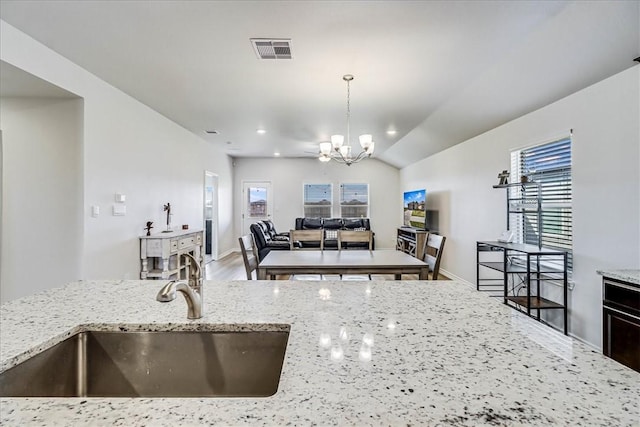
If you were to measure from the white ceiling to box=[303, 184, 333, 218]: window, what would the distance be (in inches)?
182

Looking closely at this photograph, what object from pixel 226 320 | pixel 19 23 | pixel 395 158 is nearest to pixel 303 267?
pixel 226 320

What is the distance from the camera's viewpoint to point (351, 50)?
9.09 feet

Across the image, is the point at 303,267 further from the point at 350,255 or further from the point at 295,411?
the point at 295,411

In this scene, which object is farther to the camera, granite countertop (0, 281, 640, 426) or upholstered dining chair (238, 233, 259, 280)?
upholstered dining chair (238, 233, 259, 280)

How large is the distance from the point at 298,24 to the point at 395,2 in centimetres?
70

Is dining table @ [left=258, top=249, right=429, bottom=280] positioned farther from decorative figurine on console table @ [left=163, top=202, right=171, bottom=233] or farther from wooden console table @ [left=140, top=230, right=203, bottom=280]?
decorative figurine on console table @ [left=163, top=202, right=171, bottom=233]

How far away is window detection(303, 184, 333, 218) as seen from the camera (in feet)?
29.7

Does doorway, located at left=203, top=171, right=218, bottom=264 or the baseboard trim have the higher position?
doorway, located at left=203, top=171, right=218, bottom=264

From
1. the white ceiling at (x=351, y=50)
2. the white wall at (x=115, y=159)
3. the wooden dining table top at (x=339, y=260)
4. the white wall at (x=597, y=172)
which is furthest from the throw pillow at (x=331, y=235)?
the white wall at (x=597, y=172)

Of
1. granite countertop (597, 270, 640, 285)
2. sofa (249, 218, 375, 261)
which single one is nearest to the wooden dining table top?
granite countertop (597, 270, 640, 285)

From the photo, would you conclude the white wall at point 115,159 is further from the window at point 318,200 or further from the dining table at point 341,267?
the window at point 318,200

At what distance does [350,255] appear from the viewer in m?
3.35

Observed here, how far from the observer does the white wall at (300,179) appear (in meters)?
9.00

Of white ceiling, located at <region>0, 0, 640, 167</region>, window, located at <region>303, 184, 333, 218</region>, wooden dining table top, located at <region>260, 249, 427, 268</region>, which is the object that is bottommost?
wooden dining table top, located at <region>260, 249, 427, 268</region>
